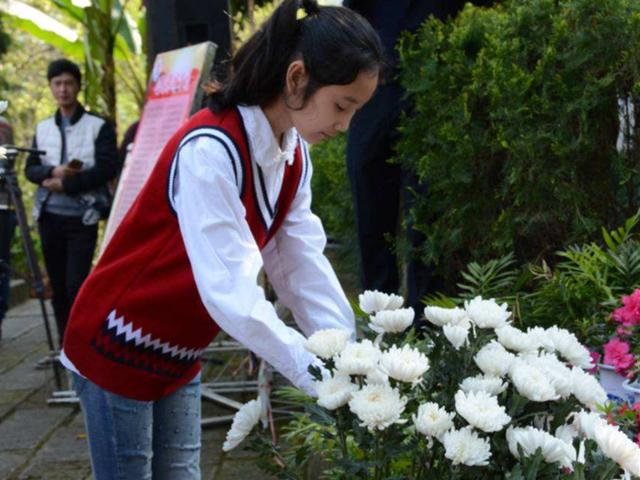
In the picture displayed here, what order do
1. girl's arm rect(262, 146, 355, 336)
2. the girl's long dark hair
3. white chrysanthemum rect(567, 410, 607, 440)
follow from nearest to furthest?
white chrysanthemum rect(567, 410, 607, 440)
the girl's long dark hair
girl's arm rect(262, 146, 355, 336)

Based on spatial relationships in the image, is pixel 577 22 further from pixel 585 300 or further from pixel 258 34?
pixel 258 34

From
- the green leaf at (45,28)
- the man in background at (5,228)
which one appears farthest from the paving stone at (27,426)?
the green leaf at (45,28)

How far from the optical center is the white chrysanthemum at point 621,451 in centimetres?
159

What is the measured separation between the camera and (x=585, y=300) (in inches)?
119

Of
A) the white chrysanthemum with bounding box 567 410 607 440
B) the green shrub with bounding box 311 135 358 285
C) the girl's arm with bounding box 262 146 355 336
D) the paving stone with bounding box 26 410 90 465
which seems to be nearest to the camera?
the white chrysanthemum with bounding box 567 410 607 440

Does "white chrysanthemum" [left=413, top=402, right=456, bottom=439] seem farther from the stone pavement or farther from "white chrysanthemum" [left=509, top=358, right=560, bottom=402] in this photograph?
the stone pavement

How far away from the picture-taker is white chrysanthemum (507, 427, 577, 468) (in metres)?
1.62

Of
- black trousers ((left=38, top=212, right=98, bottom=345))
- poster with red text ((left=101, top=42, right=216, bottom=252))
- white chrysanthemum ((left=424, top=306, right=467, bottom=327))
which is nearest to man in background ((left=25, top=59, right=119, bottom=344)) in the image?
black trousers ((left=38, top=212, right=98, bottom=345))

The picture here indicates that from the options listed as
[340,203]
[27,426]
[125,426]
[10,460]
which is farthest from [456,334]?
[340,203]

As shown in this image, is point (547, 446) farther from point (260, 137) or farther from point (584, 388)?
point (260, 137)

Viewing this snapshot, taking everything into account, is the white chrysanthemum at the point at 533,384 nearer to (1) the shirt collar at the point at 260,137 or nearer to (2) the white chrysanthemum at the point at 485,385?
(2) the white chrysanthemum at the point at 485,385

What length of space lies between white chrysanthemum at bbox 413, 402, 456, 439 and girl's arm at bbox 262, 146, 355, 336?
664mm

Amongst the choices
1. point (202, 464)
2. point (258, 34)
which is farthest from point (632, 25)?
point (202, 464)

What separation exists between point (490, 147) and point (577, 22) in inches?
21.7
